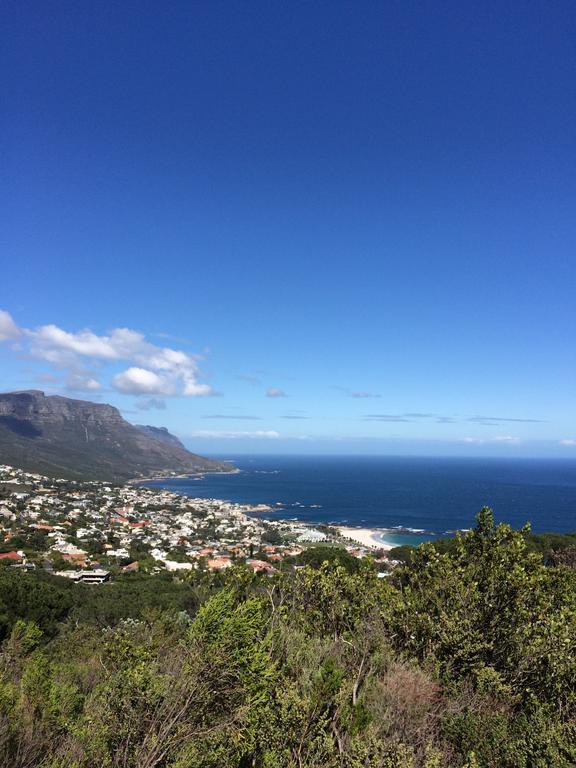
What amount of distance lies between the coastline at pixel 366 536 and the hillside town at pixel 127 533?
2208 millimetres

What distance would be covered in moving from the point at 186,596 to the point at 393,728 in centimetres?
1910

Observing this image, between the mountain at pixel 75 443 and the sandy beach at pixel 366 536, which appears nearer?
the sandy beach at pixel 366 536

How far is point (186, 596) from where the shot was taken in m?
23.5

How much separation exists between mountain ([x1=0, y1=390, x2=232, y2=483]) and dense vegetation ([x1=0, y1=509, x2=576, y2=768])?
10364 cm

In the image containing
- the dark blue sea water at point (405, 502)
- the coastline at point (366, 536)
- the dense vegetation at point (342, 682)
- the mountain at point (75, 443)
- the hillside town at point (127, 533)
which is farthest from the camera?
the mountain at point (75, 443)

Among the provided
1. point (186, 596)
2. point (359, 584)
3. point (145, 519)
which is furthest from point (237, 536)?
point (359, 584)

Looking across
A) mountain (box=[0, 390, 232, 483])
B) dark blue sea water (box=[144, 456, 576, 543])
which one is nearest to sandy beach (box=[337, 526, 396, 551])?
dark blue sea water (box=[144, 456, 576, 543])

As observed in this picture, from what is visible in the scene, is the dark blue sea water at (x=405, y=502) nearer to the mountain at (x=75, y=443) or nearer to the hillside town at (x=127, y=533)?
the hillside town at (x=127, y=533)

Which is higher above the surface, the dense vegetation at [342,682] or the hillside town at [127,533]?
the dense vegetation at [342,682]

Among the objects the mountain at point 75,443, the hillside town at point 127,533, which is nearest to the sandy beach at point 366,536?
the hillside town at point 127,533

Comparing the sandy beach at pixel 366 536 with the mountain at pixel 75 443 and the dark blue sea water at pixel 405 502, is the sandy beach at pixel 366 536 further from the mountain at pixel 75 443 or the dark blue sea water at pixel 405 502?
the mountain at pixel 75 443

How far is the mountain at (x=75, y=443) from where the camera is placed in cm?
11131

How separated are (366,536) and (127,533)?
32805 millimetres

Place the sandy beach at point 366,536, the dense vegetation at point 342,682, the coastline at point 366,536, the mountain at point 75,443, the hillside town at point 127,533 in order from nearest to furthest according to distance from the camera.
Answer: the dense vegetation at point 342,682 → the hillside town at point 127,533 → the coastline at point 366,536 → the sandy beach at point 366,536 → the mountain at point 75,443
